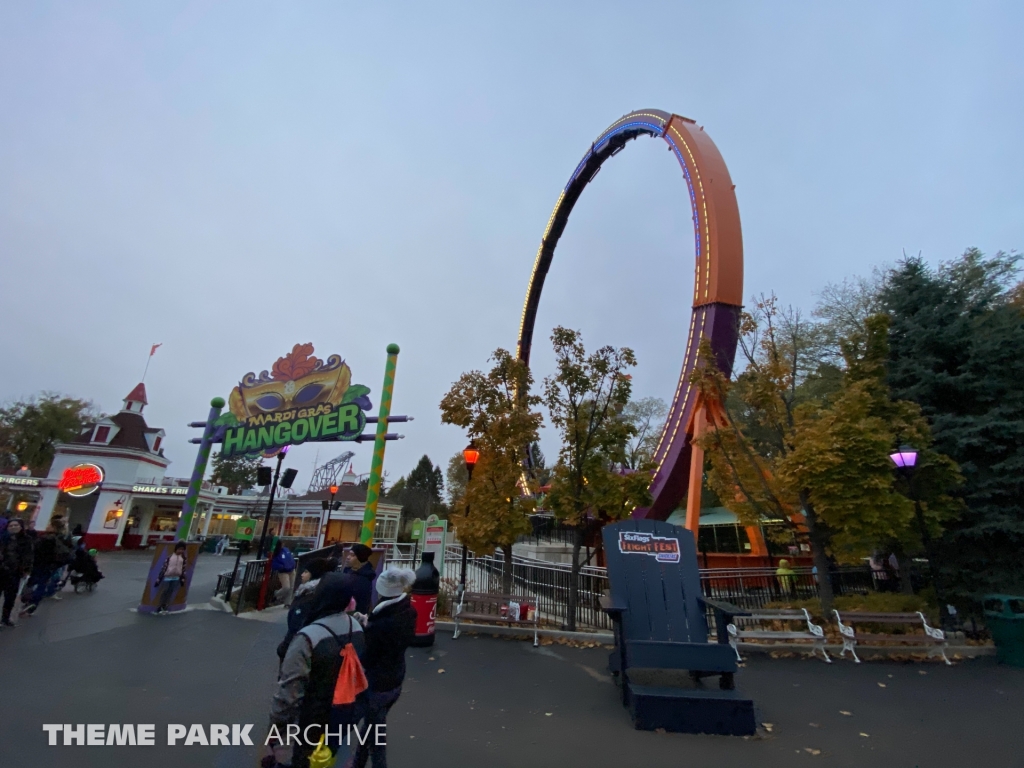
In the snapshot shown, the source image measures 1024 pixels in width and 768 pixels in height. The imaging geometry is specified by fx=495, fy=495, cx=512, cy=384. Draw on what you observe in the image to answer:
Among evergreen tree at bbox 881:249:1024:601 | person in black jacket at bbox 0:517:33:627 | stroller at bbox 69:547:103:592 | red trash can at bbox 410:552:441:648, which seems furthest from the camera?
stroller at bbox 69:547:103:592

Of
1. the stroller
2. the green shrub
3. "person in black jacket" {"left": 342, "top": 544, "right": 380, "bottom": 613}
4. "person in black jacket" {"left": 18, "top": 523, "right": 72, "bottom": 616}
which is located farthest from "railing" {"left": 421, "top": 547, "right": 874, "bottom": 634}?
the stroller

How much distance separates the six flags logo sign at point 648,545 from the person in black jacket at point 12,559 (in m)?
8.69

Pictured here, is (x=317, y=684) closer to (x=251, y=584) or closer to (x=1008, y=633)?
(x=251, y=584)

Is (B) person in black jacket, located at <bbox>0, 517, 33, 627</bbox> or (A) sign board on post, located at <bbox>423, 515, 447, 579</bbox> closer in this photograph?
(B) person in black jacket, located at <bbox>0, 517, 33, 627</bbox>

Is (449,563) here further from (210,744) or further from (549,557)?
(210,744)

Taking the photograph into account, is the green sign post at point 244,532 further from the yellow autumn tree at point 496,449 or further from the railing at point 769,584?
the railing at point 769,584

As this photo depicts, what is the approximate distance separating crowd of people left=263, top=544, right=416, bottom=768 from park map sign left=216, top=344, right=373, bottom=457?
11355mm

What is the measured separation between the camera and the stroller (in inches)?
453

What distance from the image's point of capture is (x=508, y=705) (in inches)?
202

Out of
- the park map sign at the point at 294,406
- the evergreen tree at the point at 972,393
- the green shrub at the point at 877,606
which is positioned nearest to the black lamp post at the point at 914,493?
the green shrub at the point at 877,606

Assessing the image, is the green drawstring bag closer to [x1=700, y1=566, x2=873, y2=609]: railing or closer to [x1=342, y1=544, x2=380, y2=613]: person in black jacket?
[x1=342, y1=544, x2=380, y2=613]: person in black jacket

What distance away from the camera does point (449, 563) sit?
49.0 ft

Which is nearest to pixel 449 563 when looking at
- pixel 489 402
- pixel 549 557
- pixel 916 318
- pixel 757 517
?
pixel 549 557

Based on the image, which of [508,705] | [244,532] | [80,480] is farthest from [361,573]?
[80,480]
